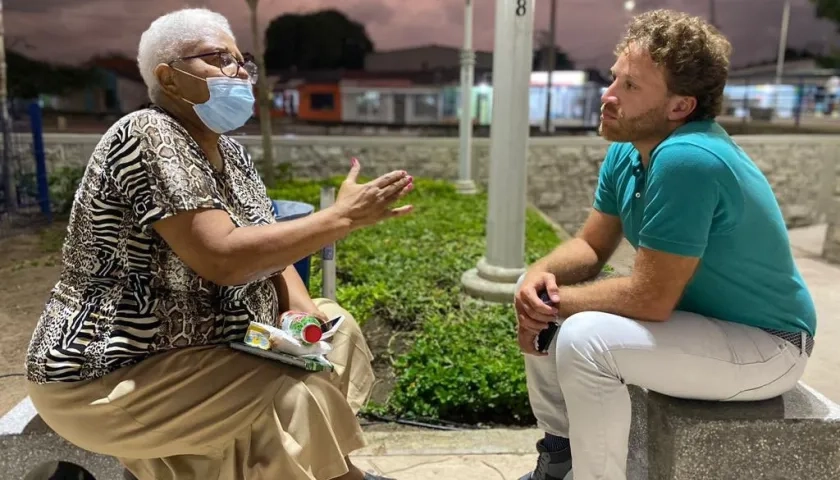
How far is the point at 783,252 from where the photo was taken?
1.77 m

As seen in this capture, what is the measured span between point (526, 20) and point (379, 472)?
2.91 metres

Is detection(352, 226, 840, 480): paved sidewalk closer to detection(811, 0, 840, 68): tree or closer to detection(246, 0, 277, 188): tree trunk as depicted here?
detection(246, 0, 277, 188): tree trunk

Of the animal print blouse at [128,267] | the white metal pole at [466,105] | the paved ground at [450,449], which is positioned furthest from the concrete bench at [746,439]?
the white metal pole at [466,105]

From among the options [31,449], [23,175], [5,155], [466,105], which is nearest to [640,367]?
[31,449]

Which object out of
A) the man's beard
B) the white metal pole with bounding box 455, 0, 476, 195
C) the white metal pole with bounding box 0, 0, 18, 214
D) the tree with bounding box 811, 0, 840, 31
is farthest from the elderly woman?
the tree with bounding box 811, 0, 840, 31

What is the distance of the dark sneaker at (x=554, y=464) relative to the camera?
2.07m

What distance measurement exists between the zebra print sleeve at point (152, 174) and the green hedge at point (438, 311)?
1.85m

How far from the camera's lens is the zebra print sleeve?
1.54 m

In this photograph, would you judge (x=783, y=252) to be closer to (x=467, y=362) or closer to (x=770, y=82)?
(x=467, y=362)

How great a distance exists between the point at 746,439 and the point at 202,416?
143 centimetres

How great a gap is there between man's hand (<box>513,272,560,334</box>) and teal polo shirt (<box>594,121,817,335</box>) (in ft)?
1.04

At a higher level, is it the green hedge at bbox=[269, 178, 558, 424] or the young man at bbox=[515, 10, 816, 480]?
the young man at bbox=[515, 10, 816, 480]

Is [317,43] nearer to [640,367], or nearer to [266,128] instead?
[266,128]

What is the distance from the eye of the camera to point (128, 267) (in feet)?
5.36
